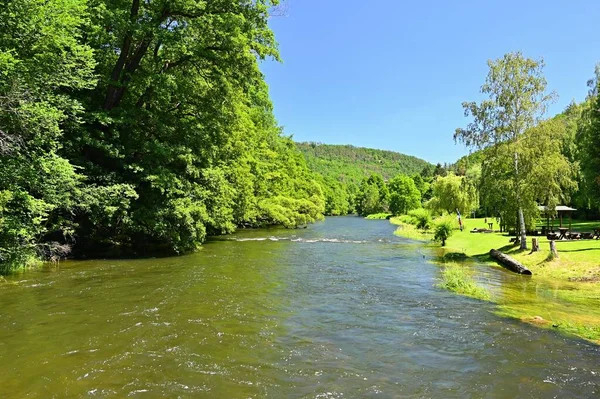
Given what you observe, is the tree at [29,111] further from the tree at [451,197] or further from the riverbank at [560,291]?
the tree at [451,197]

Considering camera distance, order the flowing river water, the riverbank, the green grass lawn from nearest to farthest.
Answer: the flowing river water < the riverbank < the green grass lawn

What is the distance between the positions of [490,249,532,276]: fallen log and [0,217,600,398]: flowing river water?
3518mm

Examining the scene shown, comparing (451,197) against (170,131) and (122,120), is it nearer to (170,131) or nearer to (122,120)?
(170,131)

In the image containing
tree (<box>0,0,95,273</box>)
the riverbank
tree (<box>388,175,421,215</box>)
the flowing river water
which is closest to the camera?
the flowing river water

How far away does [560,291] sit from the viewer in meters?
14.5

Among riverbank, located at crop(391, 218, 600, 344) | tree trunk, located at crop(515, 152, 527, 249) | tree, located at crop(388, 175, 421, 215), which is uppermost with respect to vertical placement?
tree, located at crop(388, 175, 421, 215)

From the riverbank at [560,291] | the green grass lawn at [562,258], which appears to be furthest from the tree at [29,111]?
the green grass lawn at [562,258]

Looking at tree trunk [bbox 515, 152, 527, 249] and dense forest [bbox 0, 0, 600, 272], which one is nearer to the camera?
dense forest [bbox 0, 0, 600, 272]

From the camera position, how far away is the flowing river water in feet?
22.2

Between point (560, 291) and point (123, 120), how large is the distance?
21.0 meters

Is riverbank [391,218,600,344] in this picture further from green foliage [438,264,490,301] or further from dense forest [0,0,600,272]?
dense forest [0,0,600,272]

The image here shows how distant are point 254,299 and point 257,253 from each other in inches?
494

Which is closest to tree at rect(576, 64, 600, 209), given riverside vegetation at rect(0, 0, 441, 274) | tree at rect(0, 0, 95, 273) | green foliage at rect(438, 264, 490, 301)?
green foliage at rect(438, 264, 490, 301)

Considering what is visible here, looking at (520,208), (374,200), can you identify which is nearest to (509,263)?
(520,208)
